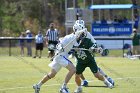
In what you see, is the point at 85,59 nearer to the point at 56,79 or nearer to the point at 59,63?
the point at 59,63

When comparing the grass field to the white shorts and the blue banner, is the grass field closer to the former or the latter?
the white shorts

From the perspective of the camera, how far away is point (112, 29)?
1807 inches

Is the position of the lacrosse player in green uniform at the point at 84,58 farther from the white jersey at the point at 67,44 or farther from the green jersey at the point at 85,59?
the white jersey at the point at 67,44

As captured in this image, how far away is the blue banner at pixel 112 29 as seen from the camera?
4559 cm

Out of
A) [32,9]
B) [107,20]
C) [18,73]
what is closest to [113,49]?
[107,20]

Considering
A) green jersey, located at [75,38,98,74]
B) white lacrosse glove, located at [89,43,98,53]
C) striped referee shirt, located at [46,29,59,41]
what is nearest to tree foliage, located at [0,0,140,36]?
striped referee shirt, located at [46,29,59,41]

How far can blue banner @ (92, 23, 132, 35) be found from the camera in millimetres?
45594

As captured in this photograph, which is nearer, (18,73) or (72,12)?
(18,73)

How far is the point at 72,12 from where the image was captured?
49.8m

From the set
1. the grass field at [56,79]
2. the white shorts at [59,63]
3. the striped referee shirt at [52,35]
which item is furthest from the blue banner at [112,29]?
the white shorts at [59,63]

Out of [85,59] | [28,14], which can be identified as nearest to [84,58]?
[85,59]

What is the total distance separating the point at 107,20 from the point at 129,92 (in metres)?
32.5

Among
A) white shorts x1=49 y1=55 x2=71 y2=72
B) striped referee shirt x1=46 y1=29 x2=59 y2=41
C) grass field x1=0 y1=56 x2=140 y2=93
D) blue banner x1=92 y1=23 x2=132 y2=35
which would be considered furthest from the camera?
blue banner x1=92 y1=23 x2=132 y2=35

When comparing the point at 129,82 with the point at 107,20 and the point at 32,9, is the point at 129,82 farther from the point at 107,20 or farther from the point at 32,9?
the point at 32,9
